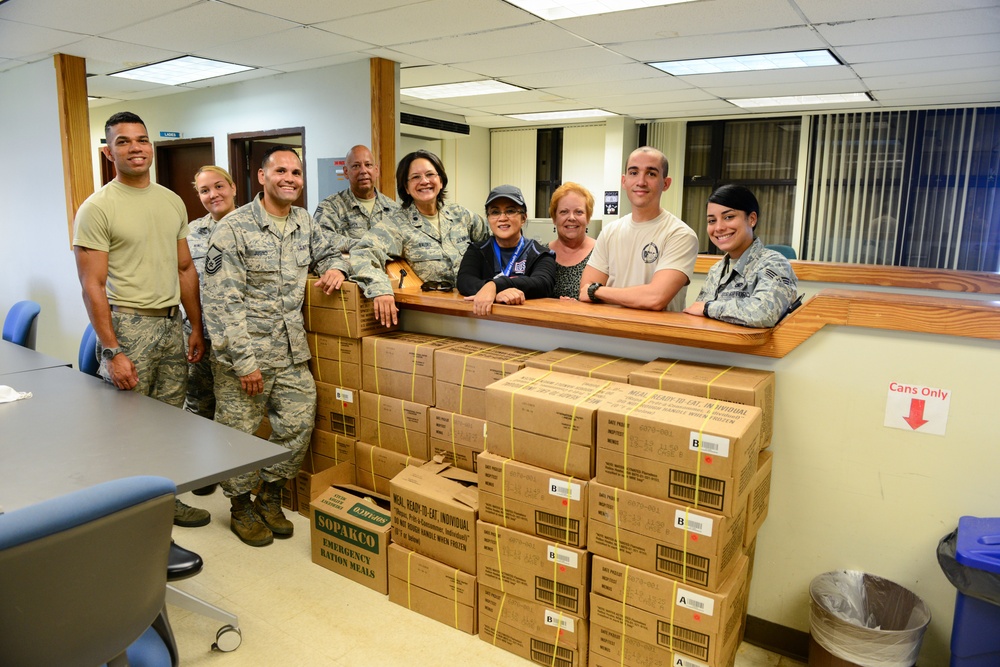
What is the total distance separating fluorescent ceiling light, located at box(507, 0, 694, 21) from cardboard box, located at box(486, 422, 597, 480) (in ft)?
8.20

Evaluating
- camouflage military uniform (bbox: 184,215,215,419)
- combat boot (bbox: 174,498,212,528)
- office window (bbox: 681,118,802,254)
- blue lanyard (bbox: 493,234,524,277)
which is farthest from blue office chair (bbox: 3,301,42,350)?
office window (bbox: 681,118,802,254)

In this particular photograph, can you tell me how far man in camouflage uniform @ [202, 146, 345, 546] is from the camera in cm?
267

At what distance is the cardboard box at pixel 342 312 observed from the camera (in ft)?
9.23

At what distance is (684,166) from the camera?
7938 mm

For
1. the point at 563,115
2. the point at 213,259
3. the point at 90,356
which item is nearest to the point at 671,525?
the point at 213,259

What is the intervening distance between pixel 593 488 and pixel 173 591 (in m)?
1.46

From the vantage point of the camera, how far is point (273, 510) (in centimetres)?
294

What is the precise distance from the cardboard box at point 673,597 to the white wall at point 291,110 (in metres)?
3.81

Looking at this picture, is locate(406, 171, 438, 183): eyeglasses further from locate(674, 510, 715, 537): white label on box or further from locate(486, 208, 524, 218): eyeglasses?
locate(674, 510, 715, 537): white label on box

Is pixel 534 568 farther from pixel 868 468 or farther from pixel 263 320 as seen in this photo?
pixel 263 320

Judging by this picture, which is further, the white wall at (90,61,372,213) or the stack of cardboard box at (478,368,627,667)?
the white wall at (90,61,372,213)

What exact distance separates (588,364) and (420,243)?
118cm

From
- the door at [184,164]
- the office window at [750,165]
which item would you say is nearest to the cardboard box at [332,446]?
the door at [184,164]

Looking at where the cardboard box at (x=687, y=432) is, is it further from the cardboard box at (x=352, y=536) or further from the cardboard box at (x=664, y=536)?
the cardboard box at (x=352, y=536)
